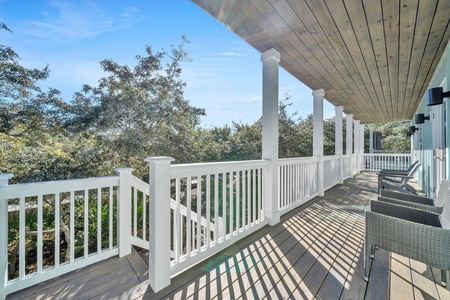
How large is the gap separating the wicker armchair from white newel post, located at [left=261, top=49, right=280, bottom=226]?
1426 millimetres

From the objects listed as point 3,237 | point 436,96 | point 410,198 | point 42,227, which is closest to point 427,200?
point 410,198

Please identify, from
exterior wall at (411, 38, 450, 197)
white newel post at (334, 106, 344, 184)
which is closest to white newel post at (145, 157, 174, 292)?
exterior wall at (411, 38, 450, 197)

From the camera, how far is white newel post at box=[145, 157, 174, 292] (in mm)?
1621

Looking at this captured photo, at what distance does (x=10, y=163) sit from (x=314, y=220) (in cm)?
587

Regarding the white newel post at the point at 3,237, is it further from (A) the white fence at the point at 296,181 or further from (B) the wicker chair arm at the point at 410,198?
(B) the wicker chair arm at the point at 410,198

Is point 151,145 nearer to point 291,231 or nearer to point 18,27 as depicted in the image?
point 18,27

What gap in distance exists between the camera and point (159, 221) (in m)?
1.65

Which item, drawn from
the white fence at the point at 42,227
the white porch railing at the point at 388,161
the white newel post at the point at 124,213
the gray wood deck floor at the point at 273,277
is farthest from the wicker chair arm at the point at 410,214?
the white porch railing at the point at 388,161

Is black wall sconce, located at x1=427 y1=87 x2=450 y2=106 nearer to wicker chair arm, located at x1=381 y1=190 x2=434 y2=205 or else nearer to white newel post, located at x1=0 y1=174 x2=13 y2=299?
wicker chair arm, located at x1=381 y1=190 x2=434 y2=205

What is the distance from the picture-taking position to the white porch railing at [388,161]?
398 inches

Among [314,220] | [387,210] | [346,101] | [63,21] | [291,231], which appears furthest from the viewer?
[346,101]

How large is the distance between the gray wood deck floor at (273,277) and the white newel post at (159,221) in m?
0.12

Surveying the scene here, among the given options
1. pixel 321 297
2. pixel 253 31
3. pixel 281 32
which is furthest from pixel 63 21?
pixel 321 297

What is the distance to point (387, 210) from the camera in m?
2.01
